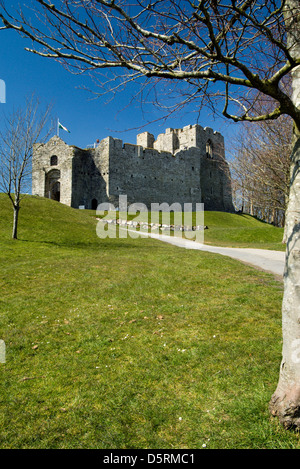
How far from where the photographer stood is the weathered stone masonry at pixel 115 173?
37938mm

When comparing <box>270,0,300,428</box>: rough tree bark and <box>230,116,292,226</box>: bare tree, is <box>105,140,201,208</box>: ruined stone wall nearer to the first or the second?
<box>230,116,292,226</box>: bare tree

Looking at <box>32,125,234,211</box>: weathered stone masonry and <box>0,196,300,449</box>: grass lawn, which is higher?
<box>32,125,234,211</box>: weathered stone masonry

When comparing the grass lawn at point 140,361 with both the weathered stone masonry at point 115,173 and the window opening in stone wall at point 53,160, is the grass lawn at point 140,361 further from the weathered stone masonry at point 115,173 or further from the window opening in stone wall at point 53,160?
the window opening in stone wall at point 53,160

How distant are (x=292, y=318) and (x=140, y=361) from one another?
2.31 metres

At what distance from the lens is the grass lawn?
8.83 feet

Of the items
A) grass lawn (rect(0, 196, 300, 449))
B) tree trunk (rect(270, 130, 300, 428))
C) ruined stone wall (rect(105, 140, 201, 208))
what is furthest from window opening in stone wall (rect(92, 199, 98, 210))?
tree trunk (rect(270, 130, 300, 428))

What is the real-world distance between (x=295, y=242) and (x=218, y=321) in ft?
10.3

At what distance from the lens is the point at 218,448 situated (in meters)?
2.47

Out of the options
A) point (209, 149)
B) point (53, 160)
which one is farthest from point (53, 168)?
point (209, 149)

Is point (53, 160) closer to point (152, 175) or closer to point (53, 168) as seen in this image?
point (53, 168)

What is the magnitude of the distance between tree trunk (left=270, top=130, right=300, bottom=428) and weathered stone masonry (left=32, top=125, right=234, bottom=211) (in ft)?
117

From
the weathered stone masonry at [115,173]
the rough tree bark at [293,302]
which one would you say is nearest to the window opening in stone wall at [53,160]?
the weathered stone masonry at [115,173]

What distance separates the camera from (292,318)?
2570 mm
